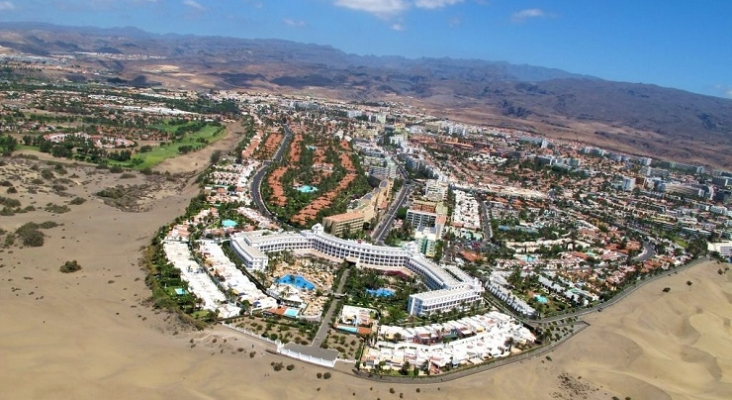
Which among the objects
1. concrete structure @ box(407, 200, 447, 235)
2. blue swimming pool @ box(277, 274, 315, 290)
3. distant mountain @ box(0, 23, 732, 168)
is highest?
distant mountain @ box(0, 23, 732, 168)

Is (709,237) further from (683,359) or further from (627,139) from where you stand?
(627,139)

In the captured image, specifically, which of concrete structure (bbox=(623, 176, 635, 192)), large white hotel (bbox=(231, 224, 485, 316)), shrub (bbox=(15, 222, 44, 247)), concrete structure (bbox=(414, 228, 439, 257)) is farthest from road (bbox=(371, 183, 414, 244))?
concrete structure (bbox=(623, 176, 635, 192))

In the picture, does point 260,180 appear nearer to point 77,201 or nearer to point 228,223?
point 228,223

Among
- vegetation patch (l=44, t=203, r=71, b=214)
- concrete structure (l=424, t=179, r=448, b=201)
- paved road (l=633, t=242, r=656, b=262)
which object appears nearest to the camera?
vegetation patch (l=44, t=203, r=71, b=214)

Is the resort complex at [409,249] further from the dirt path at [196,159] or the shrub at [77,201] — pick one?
the shrub at [77,201]

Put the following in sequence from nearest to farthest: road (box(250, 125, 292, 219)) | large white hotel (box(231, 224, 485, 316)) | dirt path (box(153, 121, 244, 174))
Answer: large white hotel (box(231, 224, 485, 316))
road (box(250, 125, 292, 219))
dirt path (box(153, 121, 244, 174))

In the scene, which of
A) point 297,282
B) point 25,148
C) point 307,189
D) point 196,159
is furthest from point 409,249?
point 25,148

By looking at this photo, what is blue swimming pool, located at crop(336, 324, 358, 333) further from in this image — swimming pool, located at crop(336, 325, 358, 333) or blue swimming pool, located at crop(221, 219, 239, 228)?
blue swimming pool, located at crop(221, 219, 239, 228)

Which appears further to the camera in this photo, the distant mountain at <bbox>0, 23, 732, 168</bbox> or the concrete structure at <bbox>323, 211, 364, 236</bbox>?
the distant mountain at <bbox>0, 23, 732, 168</bbox>
